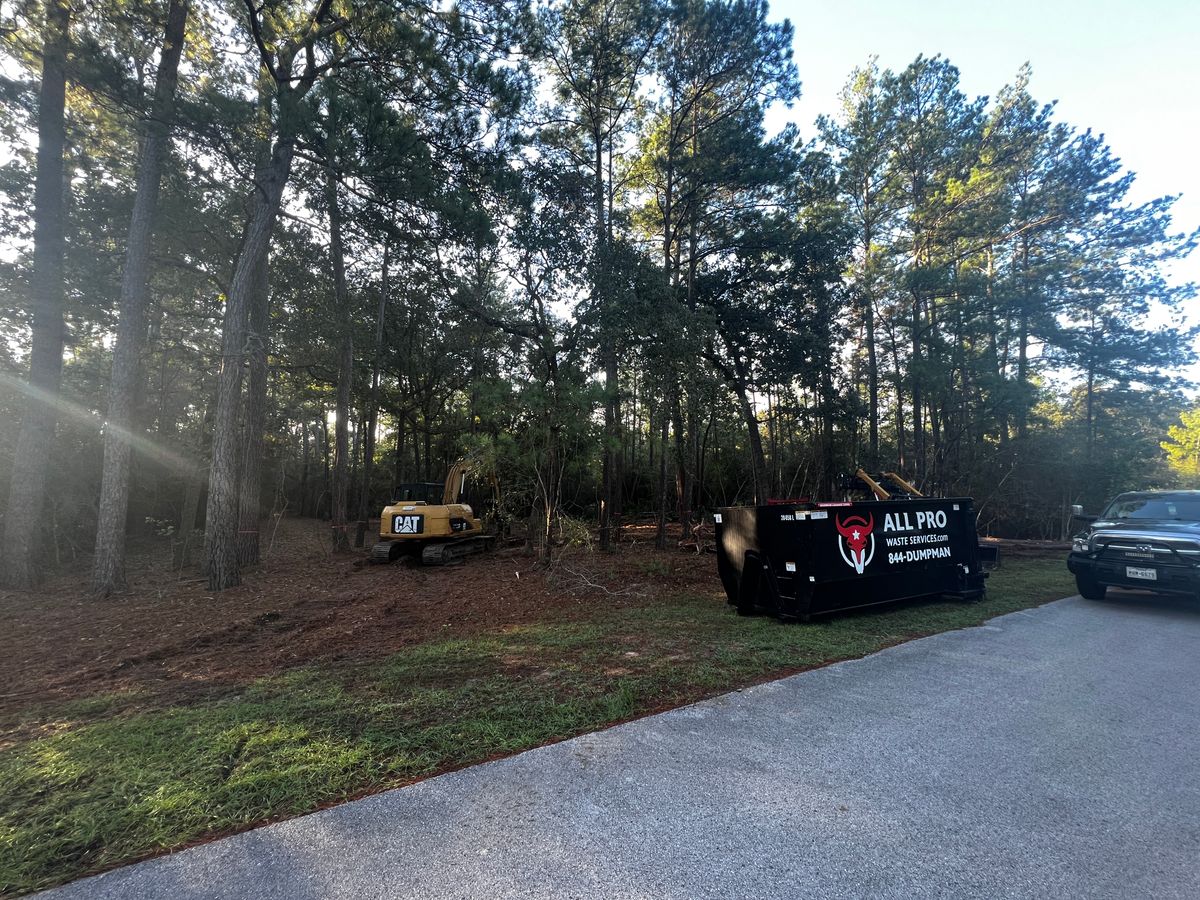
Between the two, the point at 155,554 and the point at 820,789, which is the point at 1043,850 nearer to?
the point at 820,789

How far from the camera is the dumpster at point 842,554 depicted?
600 cm

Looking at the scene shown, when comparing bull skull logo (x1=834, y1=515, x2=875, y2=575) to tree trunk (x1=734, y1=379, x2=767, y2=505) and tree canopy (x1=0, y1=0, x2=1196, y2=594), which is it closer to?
tree canopy (x1=0, y1=0, x2=1196, y2=594)

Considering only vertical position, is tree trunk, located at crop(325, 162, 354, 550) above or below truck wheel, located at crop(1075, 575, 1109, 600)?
above

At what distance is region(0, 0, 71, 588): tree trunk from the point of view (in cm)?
870

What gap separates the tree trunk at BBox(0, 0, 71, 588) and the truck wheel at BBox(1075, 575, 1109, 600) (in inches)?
639

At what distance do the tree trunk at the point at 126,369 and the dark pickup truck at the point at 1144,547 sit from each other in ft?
46.6

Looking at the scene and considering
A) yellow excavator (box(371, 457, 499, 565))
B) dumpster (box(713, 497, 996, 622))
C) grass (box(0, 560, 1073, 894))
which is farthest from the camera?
yellow excavator (box(371, 457, 499, 565))

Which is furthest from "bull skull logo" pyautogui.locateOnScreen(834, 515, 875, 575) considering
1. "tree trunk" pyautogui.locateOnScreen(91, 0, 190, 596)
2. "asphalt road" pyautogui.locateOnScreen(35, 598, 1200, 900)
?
"tree trunk" pyautogui.locateOnScreen(91, 0, 190, 596)

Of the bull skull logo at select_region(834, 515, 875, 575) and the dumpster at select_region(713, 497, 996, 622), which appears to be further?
the bull skull logo at select_region(834, 515, 875, 575)

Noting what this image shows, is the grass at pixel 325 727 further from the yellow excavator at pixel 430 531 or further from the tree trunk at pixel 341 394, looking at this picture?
the tree trunk at pixel 341 394

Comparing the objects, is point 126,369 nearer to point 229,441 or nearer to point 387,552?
point 229,441

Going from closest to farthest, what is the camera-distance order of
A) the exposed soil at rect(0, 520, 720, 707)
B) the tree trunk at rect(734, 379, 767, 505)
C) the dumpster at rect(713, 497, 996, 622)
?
the exposed soil at rect(0, 520, 720, 707)
the dumpster at rect(713, 497, 996, 622)
the tree trunk at rect(734, 379, 767, 505)

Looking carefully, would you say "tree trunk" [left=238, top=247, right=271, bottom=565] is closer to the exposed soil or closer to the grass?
the exposed soil

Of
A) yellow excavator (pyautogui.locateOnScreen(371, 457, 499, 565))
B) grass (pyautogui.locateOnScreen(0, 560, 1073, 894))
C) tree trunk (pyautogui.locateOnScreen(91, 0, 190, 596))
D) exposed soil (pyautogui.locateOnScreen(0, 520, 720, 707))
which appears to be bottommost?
exposed soil (pyautogui.locateOnScreen(0, 520, 720, 707))
